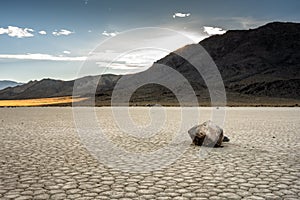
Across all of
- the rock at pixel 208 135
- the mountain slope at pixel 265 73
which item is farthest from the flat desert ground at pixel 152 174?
the mountain slope at pixel 265 73

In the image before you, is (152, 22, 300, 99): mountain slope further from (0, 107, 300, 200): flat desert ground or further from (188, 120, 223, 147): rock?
(0, 107, 300, 200): flat desert ground

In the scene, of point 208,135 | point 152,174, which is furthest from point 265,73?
point 152,174

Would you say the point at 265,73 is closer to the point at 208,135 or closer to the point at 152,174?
the point at 208,135

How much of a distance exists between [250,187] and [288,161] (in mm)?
3448

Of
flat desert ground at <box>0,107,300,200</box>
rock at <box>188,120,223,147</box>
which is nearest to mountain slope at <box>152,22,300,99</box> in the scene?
rock at <box>188,120,223,147</box>

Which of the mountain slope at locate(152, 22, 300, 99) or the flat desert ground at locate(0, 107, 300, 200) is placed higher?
the mountain slope at locate(152, 22, 300, 99)

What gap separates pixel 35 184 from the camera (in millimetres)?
6875

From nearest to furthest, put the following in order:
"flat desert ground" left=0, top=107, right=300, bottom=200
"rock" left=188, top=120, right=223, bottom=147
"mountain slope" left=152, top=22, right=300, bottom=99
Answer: "flat desert ground" left=0, top=107, right=300, bottom=200 → "rock" left=188, top=120, right=223, bottom=147 → "mountain slope" left=152, top=22, right=300, bottom=99

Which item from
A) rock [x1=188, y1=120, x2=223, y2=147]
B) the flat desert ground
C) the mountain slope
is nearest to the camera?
the flat desert ground

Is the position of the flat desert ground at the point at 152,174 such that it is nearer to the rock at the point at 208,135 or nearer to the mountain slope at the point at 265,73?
the rock at the point at 208,135

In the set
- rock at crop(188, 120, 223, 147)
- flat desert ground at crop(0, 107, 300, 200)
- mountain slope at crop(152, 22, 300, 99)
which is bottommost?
flat desert ground at crop(0, 107, 300, 200)

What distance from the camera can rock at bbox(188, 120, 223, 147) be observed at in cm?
1268

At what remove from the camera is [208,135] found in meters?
12.9

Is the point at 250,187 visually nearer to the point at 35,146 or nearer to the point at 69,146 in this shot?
the point at 69,146
